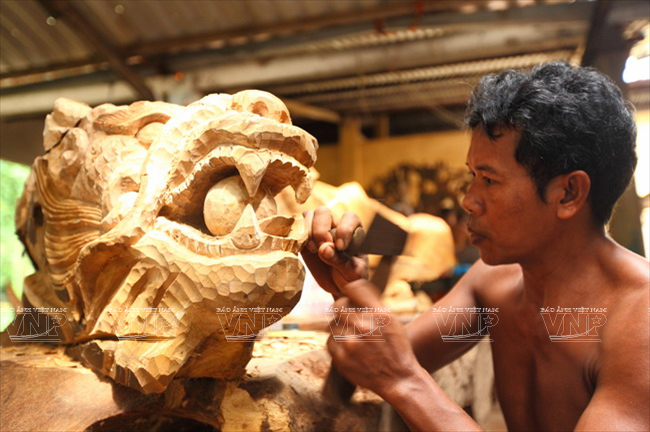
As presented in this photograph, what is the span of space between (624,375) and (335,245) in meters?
0.78

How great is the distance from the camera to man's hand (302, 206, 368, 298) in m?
1.48

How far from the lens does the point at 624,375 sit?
4.01 ft

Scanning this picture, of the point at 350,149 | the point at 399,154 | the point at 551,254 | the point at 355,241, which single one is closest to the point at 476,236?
the point at 551,254

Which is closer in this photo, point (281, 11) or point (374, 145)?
point (281, 11)

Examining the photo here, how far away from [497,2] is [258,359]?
1.99 meters

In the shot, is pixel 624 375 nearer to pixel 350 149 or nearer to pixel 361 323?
pixel 361 323

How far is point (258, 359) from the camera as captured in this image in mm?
1854

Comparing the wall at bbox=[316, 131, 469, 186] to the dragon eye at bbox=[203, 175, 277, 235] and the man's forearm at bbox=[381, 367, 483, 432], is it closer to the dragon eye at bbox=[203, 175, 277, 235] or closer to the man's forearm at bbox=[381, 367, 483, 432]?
the dragon eye at bbox=[203, 175, 277, 235]

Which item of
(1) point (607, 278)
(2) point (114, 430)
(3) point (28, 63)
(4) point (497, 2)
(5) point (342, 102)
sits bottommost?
(2) point (114, 430)

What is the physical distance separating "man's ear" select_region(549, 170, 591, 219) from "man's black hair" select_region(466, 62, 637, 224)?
0.06ft

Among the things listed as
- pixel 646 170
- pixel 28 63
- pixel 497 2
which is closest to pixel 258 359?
pixel 28 63

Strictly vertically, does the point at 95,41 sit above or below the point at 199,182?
above

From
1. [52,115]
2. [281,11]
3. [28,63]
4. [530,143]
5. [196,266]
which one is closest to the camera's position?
[196,266]

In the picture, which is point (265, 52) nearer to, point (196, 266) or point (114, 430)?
point (196, 266)
